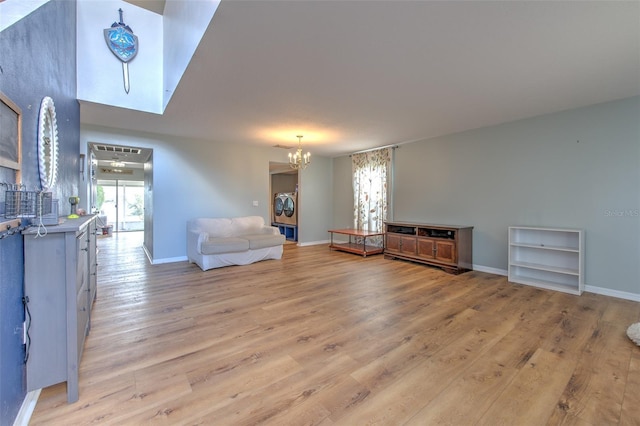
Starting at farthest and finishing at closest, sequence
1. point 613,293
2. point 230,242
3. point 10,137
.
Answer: point 230,242, point 613,293, point 10,137

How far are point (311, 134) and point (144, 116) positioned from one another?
2650 millimetres

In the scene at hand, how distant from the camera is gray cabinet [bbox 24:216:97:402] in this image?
61.3 inches

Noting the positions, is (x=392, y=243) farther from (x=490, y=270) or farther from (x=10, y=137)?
(x=10, y=137)

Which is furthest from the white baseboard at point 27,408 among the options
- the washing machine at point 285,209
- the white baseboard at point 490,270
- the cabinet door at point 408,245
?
the washing machine at point 285,209

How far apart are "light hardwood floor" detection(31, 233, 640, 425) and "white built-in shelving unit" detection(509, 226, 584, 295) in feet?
1.04

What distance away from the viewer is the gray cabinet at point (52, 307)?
1557mm

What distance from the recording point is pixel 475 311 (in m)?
2.98

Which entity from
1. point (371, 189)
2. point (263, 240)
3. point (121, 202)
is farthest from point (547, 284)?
point (121, 202)

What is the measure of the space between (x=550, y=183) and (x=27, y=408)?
5.71 meters

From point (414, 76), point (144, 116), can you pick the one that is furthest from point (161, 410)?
point (144, 116)

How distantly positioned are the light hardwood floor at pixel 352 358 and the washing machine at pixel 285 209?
409cm

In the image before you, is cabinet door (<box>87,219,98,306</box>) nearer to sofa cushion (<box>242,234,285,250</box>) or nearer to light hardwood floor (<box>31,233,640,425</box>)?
light hardwood floor (<box>31,233,640,425</box>)

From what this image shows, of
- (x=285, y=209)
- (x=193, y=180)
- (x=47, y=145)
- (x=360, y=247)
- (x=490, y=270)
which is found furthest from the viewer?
(x=285, y=209)

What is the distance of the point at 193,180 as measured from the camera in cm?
558
